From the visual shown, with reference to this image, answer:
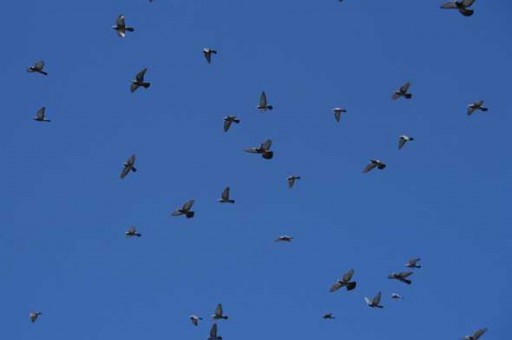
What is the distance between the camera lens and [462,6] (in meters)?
64.4

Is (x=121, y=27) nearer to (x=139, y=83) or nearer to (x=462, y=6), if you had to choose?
(x=139, y=83)

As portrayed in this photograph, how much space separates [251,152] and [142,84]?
8065mm

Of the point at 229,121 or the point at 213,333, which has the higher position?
the point at 229,121

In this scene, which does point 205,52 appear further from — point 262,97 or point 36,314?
point 36,314

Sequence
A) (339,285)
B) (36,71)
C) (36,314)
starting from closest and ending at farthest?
(339,285), (36,71), (36,314)

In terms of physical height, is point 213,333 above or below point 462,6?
below

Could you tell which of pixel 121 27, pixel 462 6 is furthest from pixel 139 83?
pixel 462 6

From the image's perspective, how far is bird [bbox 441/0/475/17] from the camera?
6400 cm

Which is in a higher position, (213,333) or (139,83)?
(139,83)

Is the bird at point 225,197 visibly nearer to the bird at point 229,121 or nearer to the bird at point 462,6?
the bird at point 229,121

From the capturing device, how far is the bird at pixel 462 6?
210 ft

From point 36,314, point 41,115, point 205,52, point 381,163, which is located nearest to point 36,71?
point 41,115

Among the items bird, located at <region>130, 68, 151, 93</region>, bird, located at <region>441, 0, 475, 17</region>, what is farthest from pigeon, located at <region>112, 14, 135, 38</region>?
bird, located at <region>441, 0, 475, 17</region>

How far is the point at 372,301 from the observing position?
78.4 m
